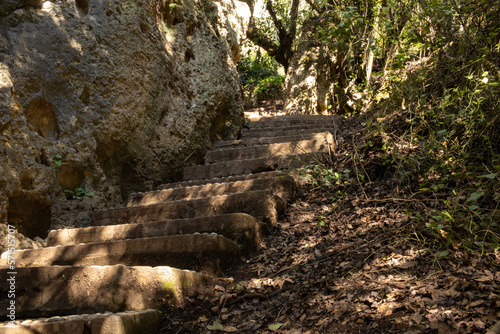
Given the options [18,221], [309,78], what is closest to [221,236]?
[18,221]

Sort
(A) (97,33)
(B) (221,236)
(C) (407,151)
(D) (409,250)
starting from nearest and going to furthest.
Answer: (D) (409,250) → (B) (221,236) → (C) (407,151) → (A) (97,33)

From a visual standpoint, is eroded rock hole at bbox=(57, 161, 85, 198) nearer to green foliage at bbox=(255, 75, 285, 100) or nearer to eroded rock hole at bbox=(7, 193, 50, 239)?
eroded rock hole at bbox=(7, 193, 50, 239)

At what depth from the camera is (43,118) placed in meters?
3.66

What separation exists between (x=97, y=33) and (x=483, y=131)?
4.03 metres

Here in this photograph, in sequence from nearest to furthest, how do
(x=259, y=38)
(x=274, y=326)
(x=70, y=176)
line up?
1. (x=274, y=326)
2. (x=70, y=176)
3. (x=259, y=38)

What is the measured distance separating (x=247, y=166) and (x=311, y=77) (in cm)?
704

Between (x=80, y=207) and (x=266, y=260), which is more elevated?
(x=80, y=207)

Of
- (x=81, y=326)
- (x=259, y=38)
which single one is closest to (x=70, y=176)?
(x=81, y=326)

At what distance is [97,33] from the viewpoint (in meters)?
4.16

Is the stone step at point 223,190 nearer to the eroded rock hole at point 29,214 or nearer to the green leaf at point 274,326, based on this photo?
the eroded rock hole at point 29,214

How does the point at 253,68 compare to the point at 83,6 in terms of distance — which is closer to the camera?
the point at 83,6

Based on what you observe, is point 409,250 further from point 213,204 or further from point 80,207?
point 80,207

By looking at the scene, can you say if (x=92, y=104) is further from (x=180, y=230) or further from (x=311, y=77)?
(x=311, y=77)

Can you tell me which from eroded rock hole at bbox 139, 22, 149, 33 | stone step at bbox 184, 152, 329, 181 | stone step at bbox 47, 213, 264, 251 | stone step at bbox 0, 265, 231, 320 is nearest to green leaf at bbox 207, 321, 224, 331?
stone step at bbox 0, 265, 231, 320
